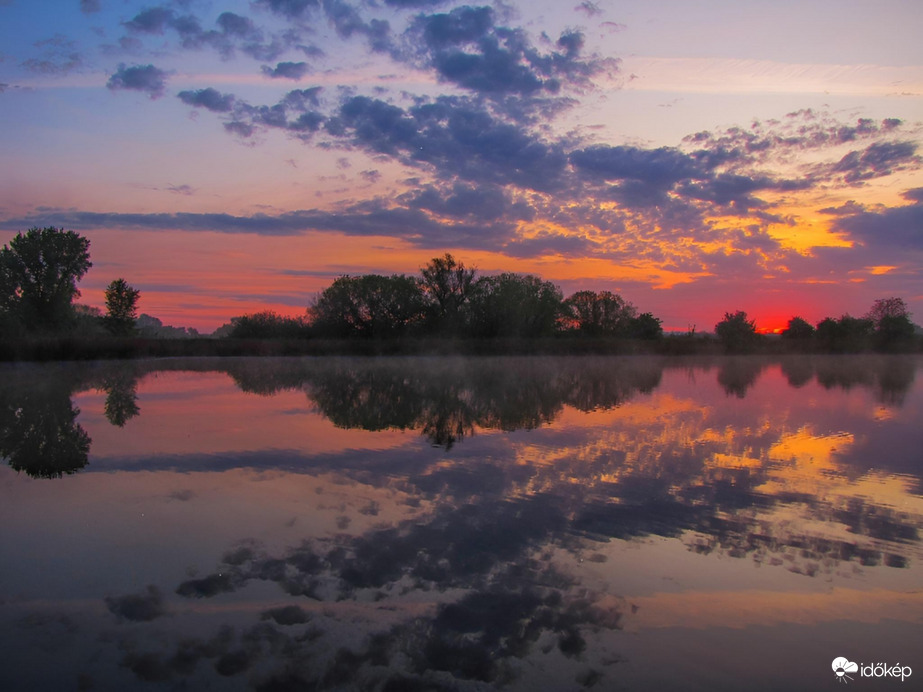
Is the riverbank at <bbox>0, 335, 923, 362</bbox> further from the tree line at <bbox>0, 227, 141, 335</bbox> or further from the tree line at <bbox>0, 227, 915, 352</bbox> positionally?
the tree line at <bbox>0, 227, 141, 335</bbox>

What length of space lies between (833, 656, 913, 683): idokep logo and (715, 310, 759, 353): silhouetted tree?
207ft

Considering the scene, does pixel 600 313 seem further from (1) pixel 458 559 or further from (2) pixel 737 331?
(1) pixel 458 559

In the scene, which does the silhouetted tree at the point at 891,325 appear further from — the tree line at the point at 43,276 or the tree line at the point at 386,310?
the tree line at the point at 43,276

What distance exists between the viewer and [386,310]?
197ft

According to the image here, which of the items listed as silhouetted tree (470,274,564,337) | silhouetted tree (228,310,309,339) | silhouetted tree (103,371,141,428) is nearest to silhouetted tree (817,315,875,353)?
silhouetted tree (470,274,564,337)

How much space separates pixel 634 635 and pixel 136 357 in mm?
44405

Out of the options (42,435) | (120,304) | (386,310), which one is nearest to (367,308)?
(386,310)

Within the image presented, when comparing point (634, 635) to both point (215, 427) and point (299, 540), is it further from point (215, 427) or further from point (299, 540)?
point (215, 427)

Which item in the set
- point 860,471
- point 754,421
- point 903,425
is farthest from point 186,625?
point 903,425

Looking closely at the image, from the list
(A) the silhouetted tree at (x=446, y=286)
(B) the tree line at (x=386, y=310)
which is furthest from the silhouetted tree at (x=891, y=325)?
(A) the silhouetted tree at (x=446, y=286)

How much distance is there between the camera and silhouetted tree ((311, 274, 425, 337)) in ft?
193

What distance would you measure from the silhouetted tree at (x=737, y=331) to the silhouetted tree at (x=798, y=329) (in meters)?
10.9

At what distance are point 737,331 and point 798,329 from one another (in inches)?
620

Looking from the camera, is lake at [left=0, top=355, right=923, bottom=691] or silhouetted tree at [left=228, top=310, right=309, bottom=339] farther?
silhouetted tree at [left=228, top=310, right=309, bottom=339]
